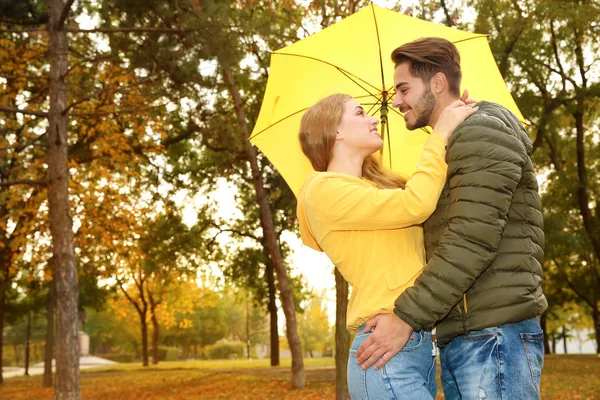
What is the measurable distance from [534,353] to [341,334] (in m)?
7.58

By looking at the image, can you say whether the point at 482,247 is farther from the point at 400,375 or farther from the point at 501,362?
the point at 400,375

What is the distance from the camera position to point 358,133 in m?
2.86

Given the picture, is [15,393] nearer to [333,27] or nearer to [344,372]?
[344,372]

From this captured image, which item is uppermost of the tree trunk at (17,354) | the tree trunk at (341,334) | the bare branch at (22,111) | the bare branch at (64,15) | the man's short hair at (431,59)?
the bare branch at (64,15)

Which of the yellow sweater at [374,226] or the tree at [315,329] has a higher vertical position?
the yellow sweater at [374,226]

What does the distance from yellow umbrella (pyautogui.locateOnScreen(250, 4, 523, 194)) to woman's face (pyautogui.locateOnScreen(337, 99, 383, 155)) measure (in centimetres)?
126

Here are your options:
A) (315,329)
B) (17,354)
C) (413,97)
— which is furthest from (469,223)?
(17,354)

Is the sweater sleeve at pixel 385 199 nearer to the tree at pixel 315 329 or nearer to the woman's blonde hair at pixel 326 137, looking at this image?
the woman's blonde hair at pixel 326 137

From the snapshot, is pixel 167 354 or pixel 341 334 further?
pixel 167 354

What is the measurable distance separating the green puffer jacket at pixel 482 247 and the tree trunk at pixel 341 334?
6.66 m

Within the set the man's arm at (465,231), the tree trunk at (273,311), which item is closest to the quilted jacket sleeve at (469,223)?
the man's arm at (465,231)

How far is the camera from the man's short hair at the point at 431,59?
2752 mm

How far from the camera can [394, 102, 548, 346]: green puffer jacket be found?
7.52ft

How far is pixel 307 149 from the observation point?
295 centimetres
